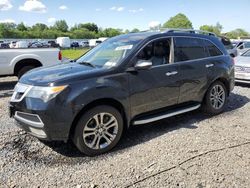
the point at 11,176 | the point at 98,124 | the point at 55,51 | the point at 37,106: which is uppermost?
the point at 55,51

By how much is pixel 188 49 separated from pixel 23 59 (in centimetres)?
620

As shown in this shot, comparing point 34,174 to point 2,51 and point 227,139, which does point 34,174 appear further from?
point 2,51

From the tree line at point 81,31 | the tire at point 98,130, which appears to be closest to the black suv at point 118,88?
the tire at point 98,130

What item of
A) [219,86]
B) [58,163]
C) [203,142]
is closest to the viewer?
[58,163]

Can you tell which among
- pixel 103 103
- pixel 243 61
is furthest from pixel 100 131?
pixel 243 61

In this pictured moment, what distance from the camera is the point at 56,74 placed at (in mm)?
4211

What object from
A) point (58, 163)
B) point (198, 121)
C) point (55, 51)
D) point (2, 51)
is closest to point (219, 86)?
point (198, 121)

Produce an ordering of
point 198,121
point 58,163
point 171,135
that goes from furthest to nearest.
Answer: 1. point 198,121
2. point 171,135
3. point 58,163

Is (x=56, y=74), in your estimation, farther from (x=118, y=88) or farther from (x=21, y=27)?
(x=21, y=27)

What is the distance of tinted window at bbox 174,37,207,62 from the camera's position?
17.3ft

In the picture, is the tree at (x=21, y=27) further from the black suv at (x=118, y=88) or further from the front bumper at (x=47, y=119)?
the front bumper at (x=47, y=119)

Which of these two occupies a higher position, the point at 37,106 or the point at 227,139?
the point at 37,106

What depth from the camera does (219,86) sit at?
606 cm

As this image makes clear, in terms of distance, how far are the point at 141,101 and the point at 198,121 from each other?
1616 mm
